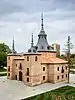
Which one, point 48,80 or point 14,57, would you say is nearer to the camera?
point 48,80

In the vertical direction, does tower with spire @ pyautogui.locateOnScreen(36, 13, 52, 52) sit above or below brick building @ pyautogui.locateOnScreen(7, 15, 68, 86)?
above

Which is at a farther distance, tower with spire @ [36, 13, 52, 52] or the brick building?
tower with spire @ [36, 13, 52, 52]

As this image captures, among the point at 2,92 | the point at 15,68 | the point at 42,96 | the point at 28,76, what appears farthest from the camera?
the point at 15,68

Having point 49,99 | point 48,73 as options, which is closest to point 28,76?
point 48,73

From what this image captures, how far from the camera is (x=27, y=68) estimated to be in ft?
117

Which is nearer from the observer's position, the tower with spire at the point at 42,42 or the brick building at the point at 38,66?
the brick building at the point at 38,66

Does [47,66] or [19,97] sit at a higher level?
[47,66]

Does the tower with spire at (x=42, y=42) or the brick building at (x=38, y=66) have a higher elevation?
the tower with spire at (x=42, y=42)

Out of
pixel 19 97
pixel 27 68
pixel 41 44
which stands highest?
pixel 41 44

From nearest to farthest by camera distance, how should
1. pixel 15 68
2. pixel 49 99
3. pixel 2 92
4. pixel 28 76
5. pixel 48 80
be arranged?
pixel 49 99 → pixel 2 92 → pixel 28 76 → pixel 48 80 → pixel 15 68

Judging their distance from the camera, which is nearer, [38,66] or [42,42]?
[38,66]

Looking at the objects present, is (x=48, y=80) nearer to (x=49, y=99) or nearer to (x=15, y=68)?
(x=15, y=68)

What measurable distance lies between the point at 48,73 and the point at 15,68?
25.4ft

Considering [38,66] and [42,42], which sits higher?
[42,42]
